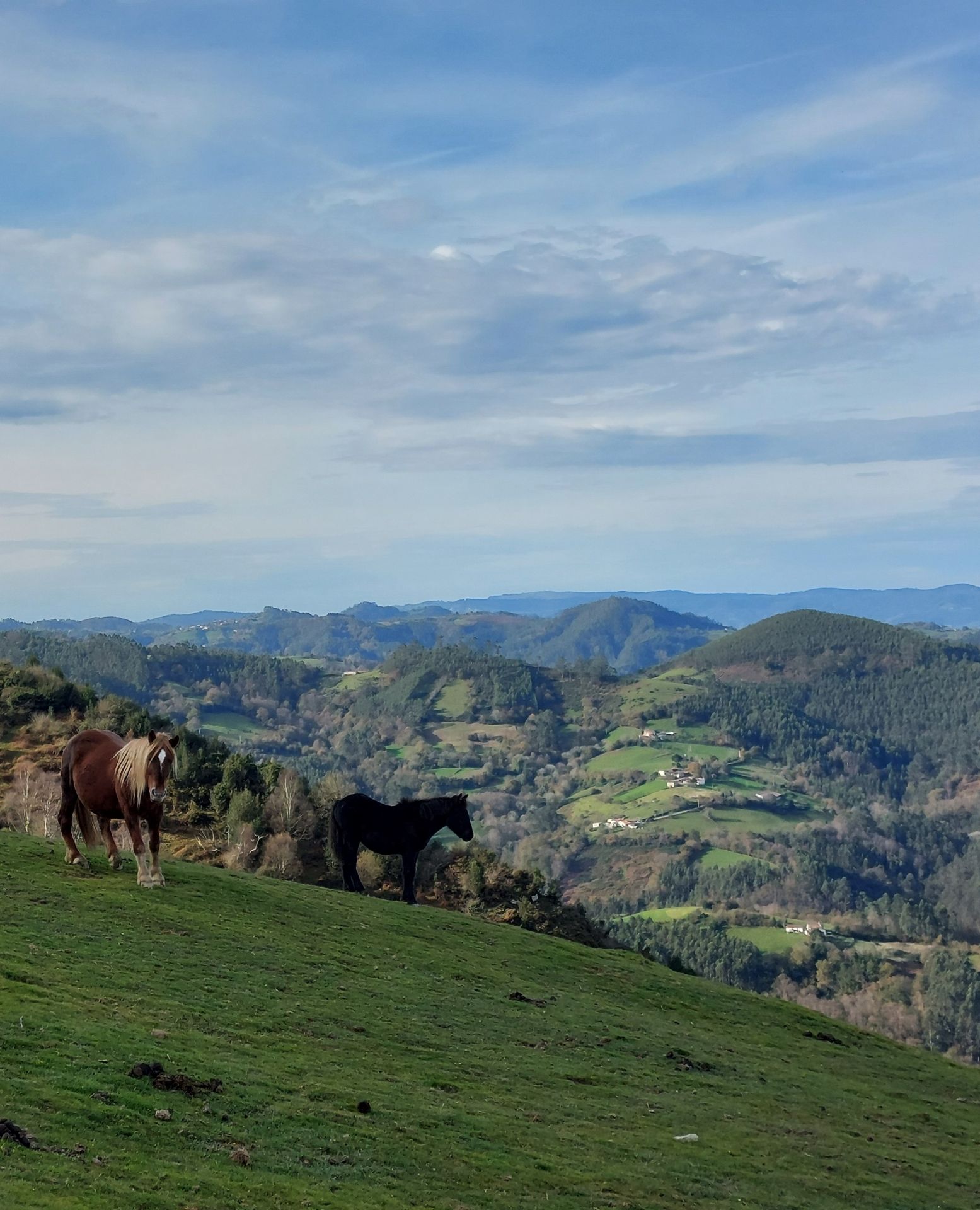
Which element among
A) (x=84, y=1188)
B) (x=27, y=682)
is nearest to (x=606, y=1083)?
(x=84, y=1188)

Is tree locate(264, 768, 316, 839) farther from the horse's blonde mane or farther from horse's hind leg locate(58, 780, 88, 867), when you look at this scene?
the horse's blonde mane

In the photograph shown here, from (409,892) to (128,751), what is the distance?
12567mm

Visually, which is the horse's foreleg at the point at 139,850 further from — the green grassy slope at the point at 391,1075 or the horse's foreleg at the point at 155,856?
the green grassy slope at the point at 391,1075

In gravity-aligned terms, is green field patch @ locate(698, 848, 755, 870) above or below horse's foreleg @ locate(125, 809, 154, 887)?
below

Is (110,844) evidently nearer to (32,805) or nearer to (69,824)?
(69,824)

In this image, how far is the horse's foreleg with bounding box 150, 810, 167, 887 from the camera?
74.4 feet

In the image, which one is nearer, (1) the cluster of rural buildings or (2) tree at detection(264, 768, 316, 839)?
(2) tree at detection(264, 768, 316, 839)

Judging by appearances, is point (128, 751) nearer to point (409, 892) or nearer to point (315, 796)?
point (409, 892)

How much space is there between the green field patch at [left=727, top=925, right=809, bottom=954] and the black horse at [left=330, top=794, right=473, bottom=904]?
329ft

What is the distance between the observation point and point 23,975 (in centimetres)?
1631

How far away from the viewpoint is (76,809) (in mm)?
23875

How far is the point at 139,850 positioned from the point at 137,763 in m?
2.32

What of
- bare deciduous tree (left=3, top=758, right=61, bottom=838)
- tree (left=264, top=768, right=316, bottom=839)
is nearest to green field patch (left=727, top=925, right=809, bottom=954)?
tree (left=264, top=768, right=316, bottom=839)

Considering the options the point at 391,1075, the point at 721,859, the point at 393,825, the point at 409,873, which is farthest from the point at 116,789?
the point at 721,859
